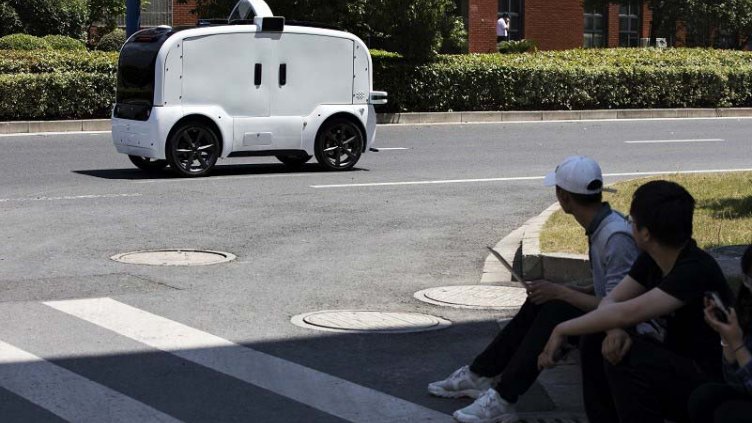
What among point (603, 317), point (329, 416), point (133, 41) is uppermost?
point (133, 41)

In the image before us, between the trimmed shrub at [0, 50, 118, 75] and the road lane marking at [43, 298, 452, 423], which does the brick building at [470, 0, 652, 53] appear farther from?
the road lane marking at [43, 298, 452, 423]

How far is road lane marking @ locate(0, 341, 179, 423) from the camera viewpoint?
627 cm

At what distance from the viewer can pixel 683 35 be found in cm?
5141

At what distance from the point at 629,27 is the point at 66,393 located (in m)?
50.4

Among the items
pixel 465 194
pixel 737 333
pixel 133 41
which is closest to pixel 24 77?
pixel 133 41

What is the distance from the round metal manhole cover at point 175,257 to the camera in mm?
10841

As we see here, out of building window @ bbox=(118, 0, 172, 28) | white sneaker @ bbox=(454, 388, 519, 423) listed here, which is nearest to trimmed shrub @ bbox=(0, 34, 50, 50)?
building window @ bbox=(118, 0, 172, 28)

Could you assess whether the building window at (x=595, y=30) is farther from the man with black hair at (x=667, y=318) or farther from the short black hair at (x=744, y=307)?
the short black hair at (x=744, y=307)

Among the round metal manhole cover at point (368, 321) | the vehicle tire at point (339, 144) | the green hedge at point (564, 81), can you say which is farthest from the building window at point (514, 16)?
the round metal manhole cover at point (368, 321)

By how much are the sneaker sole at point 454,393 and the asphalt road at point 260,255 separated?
47 millimetres

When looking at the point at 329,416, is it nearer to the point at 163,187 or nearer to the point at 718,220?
the point at 718,220

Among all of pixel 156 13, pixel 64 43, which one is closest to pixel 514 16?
pixel 156 13

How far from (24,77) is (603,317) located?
810 inches

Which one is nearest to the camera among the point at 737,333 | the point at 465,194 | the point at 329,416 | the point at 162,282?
the point at 737,333
